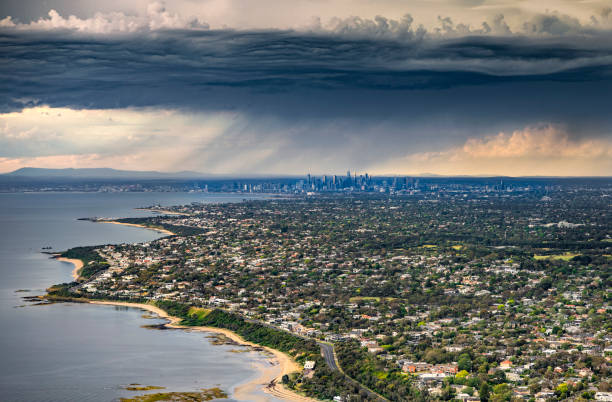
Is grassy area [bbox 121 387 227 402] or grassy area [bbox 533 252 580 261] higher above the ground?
grassy area [bbox 533 252 580 261]

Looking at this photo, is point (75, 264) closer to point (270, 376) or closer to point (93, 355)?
point (93, 355)

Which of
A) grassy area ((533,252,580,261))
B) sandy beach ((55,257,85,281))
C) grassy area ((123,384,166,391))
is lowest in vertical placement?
grassy area ((123,384,166,391))

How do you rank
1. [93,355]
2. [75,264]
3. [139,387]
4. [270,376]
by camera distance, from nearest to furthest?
1. [139,387]
2. [270,376]
3. [93,355]
4. [75,264]

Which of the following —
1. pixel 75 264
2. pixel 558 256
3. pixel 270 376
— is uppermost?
pixel 558 256

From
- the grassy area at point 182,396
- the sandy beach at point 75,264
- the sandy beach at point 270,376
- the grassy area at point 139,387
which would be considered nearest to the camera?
the grassy area at point 182,396

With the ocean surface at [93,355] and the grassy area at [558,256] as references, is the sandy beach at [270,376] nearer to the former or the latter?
the ocean surface at [93,355]

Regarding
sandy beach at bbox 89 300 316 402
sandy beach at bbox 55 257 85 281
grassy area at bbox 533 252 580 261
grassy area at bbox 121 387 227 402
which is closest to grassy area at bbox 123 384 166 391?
grassy area at bbox 121 387 227 402

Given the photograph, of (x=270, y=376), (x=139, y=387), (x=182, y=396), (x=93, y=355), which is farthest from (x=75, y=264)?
(x=182, y=396)

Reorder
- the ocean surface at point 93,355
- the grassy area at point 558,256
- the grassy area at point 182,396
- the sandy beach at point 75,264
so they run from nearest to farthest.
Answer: the grassy area at point 182,396 < the ocean surface at point 93,355 < the sandy beach at point 75,264 < the grassy area at point 558,256

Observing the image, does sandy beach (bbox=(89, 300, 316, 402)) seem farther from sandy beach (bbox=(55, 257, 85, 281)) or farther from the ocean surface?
sandy beach (bbox=(55, 257, 85, 281))

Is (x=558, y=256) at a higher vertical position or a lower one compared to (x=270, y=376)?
higher

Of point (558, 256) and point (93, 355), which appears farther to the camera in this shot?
point (558, 256)

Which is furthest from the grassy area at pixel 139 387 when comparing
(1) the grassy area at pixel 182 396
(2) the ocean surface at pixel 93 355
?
(1) the grassy area at pixel 182 396
